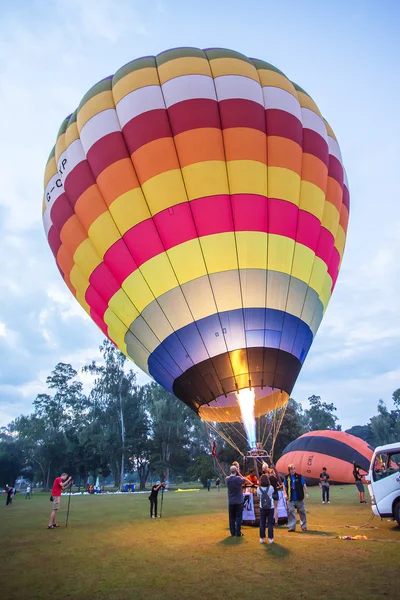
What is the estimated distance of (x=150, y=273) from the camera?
888cm

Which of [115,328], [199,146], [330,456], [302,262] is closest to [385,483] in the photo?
[302,262]

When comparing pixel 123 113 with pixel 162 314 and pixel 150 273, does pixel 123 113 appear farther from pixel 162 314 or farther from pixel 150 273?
pixel 162 314

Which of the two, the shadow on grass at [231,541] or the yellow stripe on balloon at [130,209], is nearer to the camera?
the shadow on grass at [231,541]

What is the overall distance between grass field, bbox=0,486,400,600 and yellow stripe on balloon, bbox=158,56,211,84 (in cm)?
903

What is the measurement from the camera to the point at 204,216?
8.70 metres

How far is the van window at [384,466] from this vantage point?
7.10 m

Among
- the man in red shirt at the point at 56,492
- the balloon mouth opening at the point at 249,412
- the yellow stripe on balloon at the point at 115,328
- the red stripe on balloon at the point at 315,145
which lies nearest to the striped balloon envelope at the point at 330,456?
the balloon mouth opening at the point at 249,412

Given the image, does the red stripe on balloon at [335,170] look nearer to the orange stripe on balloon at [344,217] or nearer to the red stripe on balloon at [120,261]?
the orange stripe on balloon at [344,217]

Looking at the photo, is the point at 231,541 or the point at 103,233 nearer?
the point at 231,541

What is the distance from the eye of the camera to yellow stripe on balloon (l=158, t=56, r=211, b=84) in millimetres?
9243

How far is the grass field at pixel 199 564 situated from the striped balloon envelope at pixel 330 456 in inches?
490

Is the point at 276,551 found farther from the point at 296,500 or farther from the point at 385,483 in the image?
the point at 385,483

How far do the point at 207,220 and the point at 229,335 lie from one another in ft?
7.94

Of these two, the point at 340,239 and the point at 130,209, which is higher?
the point at 340,239
